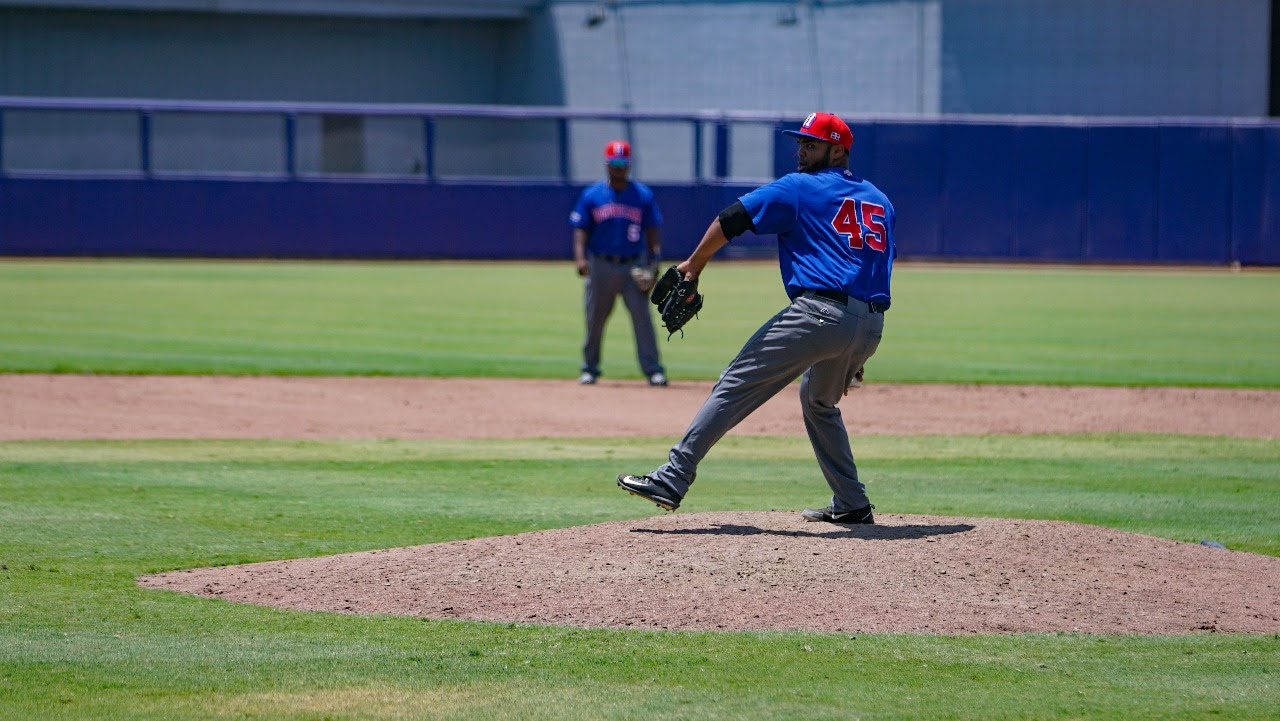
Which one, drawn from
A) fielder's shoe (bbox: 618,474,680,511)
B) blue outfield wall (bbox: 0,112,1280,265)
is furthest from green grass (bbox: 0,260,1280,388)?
fielder's shoe (bbox: 618,474,680,511)

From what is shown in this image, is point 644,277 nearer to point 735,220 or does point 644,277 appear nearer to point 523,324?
point 523,324

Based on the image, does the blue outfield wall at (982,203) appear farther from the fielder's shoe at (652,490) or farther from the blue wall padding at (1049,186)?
the fielder's shoe at (652,490)

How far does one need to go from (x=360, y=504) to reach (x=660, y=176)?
25.3 m

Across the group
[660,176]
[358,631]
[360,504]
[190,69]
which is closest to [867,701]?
[358,631]

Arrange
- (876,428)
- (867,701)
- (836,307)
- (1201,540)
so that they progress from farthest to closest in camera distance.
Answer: (876,428)
(1201,540)
(836,307)
(867,701)

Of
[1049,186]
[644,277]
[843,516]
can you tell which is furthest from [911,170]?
[843,516]

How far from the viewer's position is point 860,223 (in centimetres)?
635

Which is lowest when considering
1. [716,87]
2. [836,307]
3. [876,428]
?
[876,428]

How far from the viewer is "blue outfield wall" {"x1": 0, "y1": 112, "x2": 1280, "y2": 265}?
30.4 meters

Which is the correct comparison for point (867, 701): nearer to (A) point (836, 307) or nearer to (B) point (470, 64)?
(A) point (836, 307)

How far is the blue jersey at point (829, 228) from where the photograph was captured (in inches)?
247

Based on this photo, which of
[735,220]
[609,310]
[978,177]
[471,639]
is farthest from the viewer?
[978,177]

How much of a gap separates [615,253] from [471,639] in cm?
857

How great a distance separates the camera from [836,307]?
6309 mm
